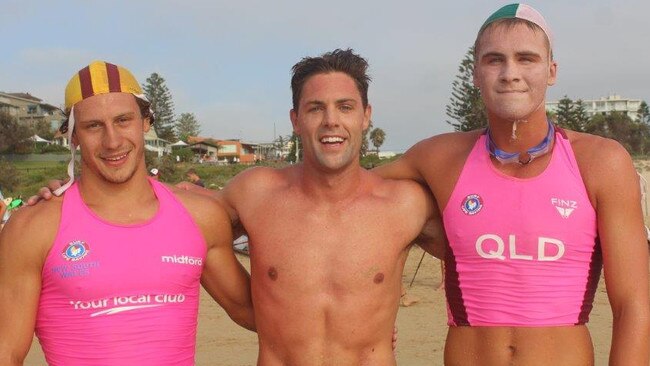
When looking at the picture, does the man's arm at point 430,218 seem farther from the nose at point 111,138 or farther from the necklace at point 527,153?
the nose at point 111,138

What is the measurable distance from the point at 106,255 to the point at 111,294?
172 mm

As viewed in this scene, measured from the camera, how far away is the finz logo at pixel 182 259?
3242 millimetres

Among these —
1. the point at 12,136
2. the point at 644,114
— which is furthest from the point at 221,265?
A: the point at 644,114

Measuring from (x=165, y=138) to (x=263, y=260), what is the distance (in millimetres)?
76918

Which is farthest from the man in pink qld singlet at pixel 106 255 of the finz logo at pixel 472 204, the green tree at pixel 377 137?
the green tree at pixel 377 137

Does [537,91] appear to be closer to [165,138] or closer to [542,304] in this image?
[542,304]

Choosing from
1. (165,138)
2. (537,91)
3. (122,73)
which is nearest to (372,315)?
(537,91)

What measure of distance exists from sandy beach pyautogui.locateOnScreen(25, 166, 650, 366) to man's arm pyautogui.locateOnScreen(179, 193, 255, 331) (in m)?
4.56

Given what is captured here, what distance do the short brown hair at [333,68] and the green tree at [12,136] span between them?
5125 centimetres

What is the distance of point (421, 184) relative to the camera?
3.85m

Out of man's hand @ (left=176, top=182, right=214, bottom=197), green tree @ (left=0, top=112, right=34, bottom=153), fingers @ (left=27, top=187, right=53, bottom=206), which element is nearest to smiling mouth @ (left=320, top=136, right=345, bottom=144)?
man's hand @ (left=176, top=182, right=214, bottom=197)

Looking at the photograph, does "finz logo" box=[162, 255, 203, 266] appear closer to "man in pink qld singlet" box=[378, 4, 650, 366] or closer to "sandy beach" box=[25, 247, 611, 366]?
"man in pink qld singlet" box=[378, 4, 650, 366]

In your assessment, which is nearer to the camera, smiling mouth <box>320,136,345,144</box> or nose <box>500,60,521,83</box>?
nose <box>500,60,521,83</box>

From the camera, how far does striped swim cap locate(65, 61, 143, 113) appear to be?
10.8 ft
